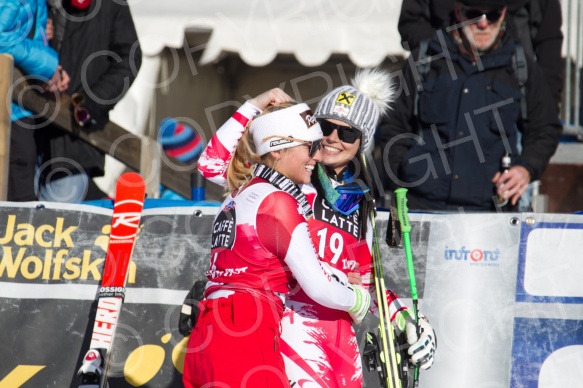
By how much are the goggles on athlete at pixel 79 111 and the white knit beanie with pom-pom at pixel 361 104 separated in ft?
6.80

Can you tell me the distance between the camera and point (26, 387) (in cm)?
505

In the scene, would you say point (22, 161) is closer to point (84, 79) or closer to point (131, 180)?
point (84, 79)

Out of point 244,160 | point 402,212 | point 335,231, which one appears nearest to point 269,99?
point 244,160

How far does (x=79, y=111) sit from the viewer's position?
6098 millimetres

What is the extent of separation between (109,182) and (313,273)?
5.06 metres

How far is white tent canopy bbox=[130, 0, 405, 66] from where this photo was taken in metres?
7.80

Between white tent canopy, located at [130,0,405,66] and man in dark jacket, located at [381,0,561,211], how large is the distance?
7.23ft

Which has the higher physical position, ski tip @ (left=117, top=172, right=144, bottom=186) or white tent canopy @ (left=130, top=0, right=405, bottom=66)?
white tent canopy @ (left=130, top=0, right=405, bottom=66)

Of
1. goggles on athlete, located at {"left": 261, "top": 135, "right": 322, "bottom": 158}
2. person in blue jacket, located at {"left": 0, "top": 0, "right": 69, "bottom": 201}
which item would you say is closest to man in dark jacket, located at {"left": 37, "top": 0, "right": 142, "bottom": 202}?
person in blue jacket, located at {"left": 0, "top": 0, "right": 69, "bottom": 201}

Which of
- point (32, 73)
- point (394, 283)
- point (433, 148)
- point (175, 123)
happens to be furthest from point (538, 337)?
point (175, 123)

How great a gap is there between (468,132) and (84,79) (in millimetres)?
2339

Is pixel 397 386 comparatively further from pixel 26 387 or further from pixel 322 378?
pixel 26 387

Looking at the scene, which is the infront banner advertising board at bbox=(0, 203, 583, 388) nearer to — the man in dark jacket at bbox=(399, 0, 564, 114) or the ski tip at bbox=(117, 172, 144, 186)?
the ski tip at bbox=(117, 172, 144, 186)

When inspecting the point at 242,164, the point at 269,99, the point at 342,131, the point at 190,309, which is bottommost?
the point at 190,309
